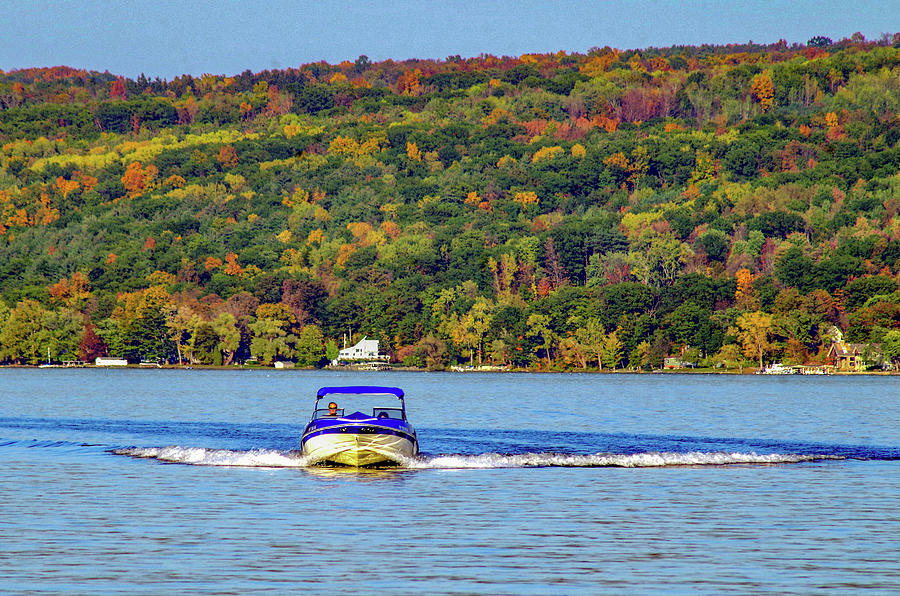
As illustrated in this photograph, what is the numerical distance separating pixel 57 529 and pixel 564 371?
17041 centimetres

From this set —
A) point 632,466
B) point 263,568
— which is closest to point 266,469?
point 632,466

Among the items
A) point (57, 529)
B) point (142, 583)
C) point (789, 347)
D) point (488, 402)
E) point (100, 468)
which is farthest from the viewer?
point (789, 347)

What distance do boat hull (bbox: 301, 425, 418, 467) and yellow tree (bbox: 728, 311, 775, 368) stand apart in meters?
142

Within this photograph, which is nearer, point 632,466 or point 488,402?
point 632,466

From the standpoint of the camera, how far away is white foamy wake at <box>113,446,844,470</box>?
150ft

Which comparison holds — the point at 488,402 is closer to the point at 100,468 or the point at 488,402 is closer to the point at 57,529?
the point at 100,468

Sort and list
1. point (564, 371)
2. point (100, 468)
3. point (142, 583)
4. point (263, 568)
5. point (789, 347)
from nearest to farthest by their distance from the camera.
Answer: point (142, 583) < point (263, 568) < point (100, 468) < point (789, 347) < point (564, 371)

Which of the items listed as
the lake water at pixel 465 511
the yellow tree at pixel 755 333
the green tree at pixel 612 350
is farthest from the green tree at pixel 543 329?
the lake water at pixel 465 511

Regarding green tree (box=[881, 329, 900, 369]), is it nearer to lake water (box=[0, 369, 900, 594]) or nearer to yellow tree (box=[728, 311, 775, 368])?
yellow tree (box=[728, 311, 775, 368])

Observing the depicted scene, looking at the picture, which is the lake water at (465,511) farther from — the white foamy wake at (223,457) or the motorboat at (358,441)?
the motorboat at (358,441)

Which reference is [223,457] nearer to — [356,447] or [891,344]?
[356,447]

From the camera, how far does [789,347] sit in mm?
180625

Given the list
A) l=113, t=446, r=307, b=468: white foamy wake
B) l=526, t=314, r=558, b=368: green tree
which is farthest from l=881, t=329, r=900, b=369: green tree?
l=113, t=446, r=307, b=468: white foamy wake

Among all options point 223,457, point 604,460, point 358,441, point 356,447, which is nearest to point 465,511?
point 358,441
